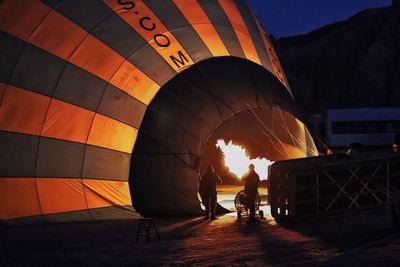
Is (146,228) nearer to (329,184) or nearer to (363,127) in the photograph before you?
(329,184)

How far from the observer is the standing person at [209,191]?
9.64 m

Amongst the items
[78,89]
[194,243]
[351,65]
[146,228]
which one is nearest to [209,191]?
[146,228]

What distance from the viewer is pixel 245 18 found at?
1126cm

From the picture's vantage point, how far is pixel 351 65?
48.2m

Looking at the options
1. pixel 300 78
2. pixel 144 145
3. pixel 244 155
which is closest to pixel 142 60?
pixel 144 145

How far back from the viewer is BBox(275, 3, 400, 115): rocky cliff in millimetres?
44719

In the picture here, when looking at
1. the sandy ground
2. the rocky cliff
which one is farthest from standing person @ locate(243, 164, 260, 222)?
the rocky cliff

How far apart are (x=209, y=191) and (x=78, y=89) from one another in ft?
8.92

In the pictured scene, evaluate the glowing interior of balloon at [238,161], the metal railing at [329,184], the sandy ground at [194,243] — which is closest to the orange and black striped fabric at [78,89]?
the sandy ground at [194,243]

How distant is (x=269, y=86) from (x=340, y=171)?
2.15 meters

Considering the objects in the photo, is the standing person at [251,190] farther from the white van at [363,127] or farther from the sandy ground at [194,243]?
the white van at [363,127]

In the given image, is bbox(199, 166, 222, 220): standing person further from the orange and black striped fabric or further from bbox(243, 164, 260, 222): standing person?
the orange and black striped fabric

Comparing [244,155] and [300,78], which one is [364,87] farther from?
[244,155]

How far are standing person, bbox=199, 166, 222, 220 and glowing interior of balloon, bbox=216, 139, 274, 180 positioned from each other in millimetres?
1158
